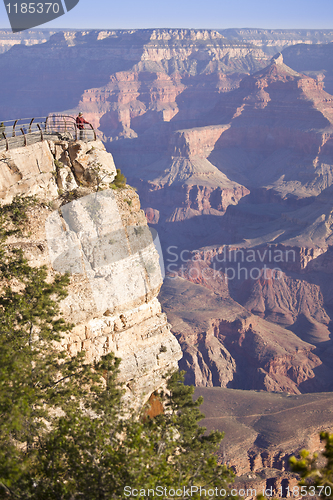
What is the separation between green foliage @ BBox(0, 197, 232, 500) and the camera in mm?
12812

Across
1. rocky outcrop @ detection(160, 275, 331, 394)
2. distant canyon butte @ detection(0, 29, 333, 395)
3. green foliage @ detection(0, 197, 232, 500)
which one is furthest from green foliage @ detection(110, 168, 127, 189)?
distant canyon butte @ detection(0, 29, 333, 395)

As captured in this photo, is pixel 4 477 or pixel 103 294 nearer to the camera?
pixel 4 477

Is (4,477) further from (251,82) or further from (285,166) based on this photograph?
(251,82)

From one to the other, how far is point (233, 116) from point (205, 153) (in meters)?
22.3

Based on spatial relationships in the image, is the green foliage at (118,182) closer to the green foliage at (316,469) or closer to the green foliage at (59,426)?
the green foliage at (59,426)

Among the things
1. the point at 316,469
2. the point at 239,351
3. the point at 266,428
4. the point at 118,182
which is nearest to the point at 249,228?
the point at 239,351

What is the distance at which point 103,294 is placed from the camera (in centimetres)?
2144

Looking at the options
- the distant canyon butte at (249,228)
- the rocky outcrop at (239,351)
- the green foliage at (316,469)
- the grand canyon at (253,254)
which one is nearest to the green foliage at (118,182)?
the green foliage at (316,469)

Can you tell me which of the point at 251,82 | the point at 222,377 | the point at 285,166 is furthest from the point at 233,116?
the point at 222,377

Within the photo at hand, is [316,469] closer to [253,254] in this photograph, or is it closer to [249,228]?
[253,254]

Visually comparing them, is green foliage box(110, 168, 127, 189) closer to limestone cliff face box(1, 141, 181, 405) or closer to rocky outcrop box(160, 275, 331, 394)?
limestone cliff face box(1, 141, 181, 405)

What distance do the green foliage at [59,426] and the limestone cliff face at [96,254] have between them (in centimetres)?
112

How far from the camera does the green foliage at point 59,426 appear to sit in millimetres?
12812

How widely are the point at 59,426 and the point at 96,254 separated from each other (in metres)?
9.34
